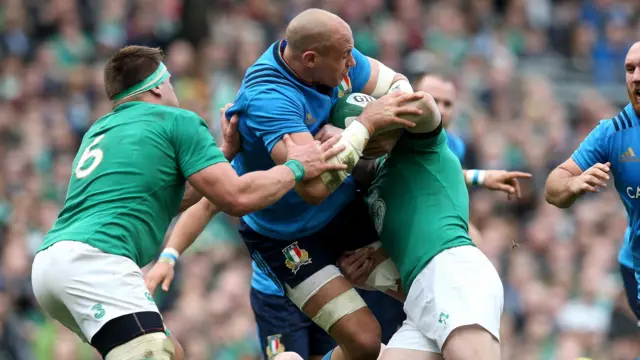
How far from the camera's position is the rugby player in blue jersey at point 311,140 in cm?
700

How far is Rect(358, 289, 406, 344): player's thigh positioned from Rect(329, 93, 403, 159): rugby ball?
1725 millimetres

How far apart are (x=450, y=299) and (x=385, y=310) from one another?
2018 mm

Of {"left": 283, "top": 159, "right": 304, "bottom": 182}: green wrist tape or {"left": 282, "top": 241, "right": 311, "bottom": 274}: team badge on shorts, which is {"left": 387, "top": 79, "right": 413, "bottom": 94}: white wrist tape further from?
{"left": 282, "top": 241, "right": 311, "bottom": 274}: team badge on shorts

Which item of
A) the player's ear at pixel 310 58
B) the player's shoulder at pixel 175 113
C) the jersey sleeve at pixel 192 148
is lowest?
the jersey sleeve at pixel 192 148

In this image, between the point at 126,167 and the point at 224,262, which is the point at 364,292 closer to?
the point at 126,167

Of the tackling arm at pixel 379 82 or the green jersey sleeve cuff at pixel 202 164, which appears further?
the tackling arm at pixel 379 82

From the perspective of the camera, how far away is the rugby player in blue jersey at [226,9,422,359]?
700 cm

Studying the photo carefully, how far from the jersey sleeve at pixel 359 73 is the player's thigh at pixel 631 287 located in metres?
2.27

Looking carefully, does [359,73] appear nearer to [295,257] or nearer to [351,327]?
[295,257]

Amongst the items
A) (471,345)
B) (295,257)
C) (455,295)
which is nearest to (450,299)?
(455,295)

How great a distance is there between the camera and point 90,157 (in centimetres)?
691

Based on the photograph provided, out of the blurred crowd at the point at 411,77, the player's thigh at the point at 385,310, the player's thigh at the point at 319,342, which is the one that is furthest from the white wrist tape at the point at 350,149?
the blurred crowd at the point at 411,77

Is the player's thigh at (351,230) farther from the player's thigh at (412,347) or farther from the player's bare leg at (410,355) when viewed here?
the player's bare leg at (410,355)

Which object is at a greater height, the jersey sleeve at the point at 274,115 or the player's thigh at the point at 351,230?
the jersey sleeve at the point at 274,115
